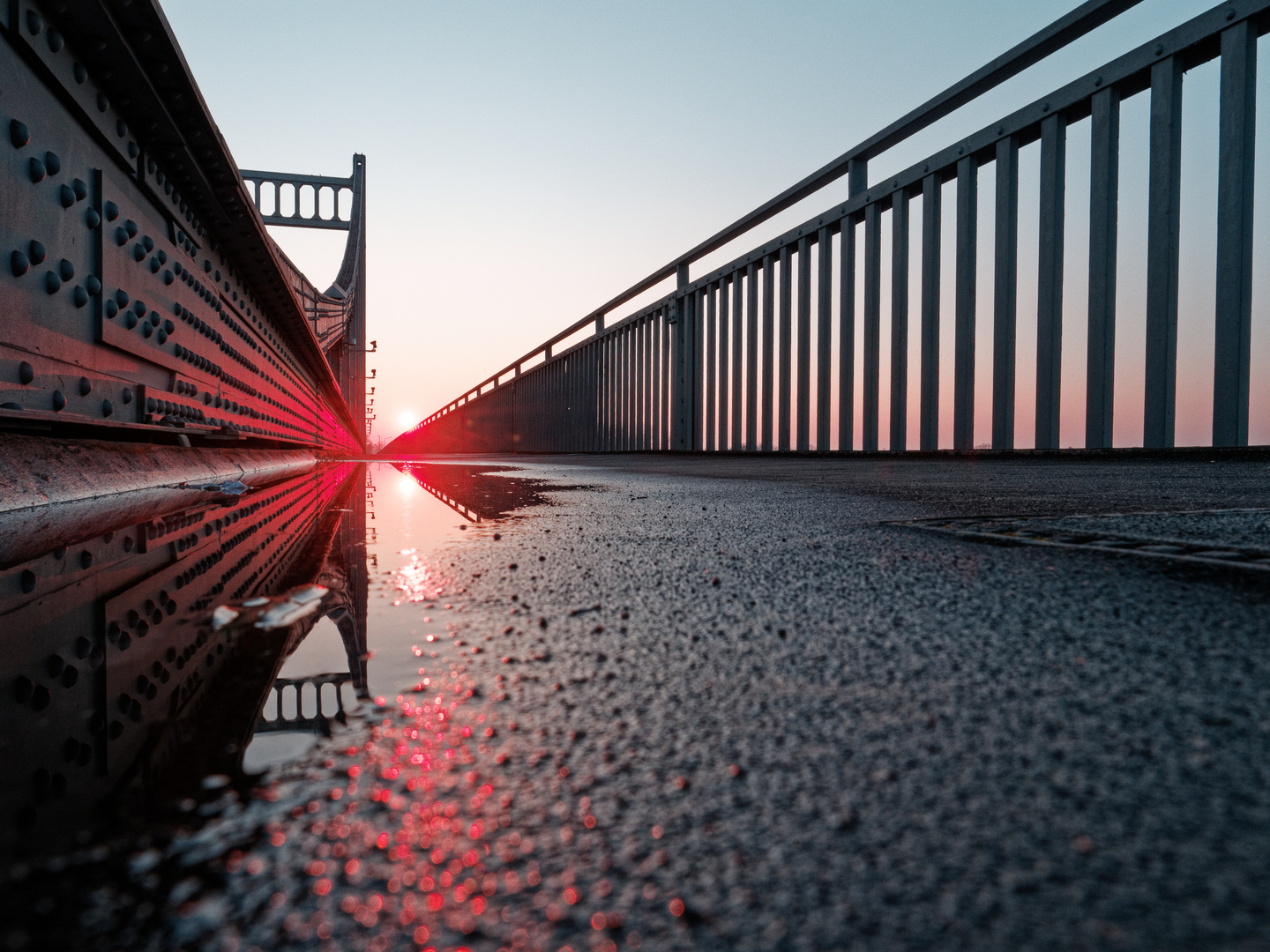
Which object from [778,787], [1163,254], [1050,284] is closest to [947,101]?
[1050,284]

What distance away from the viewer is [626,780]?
0.45 meters

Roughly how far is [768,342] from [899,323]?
7.34 ft

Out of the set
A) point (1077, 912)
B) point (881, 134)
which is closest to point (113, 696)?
point (1077, 912)

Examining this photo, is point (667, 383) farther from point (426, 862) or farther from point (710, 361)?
point (426, 862)

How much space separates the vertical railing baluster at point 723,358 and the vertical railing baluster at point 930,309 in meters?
3.65

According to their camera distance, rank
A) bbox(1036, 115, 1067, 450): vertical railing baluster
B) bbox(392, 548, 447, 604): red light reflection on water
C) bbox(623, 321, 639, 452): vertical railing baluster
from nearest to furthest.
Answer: bbox(392, 548, 447, 604): red light reflection on water → bbox(1036, 115, 1067, 450): vertical railing baluster → bbox(623, 321, 639, 452): vertical railing baluster

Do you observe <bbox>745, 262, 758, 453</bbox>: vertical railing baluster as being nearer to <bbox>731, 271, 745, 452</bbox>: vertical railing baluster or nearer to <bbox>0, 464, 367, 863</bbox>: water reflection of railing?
<bbox>731, 271, 745, 452</bbox>: vertical railing baluster

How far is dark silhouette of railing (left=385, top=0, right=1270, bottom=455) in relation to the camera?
3.65 meters

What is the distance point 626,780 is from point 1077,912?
0.79 feet

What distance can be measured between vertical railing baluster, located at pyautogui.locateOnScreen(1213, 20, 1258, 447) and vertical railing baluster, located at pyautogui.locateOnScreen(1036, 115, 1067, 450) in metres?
0.88

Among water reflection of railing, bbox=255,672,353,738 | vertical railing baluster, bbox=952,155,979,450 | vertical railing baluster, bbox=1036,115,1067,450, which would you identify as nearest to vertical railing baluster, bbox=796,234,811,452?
vertical railing baluster, bbox=952,155,979,450

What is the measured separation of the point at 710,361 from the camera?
32.1ft

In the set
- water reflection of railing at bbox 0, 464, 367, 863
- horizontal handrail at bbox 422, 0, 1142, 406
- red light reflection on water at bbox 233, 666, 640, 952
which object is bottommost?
red light reflection on water at bbox 233, 666, 640, 952

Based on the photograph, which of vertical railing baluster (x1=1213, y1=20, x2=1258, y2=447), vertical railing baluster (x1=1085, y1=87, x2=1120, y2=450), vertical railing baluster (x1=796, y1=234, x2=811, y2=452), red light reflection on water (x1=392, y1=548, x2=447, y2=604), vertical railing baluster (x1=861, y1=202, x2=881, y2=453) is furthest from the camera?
vertical railing baluster (x1=796, y1=234, x2=811, y2=452)
